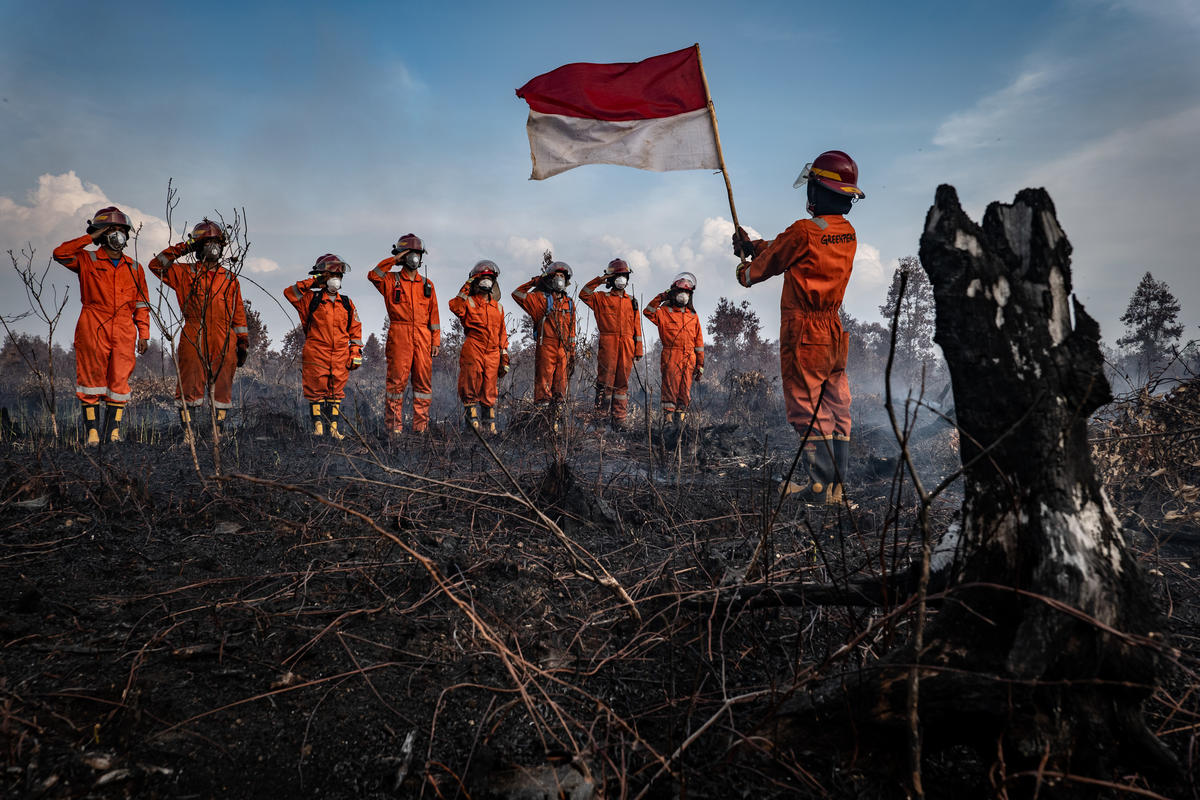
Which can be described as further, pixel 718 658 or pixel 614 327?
pixel 614 327

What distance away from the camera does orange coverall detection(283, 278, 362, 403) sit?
24.4 feet

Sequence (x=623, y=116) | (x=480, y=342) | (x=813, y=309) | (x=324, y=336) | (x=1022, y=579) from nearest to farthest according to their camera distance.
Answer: (x=1022, y=579) < (x=623, y=116) < (x=813, y=309) < (x=324, y=336) < (x=480, y=342)

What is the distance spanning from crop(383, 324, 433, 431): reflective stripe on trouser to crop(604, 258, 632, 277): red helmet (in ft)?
9.58

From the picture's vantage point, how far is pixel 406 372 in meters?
8.00

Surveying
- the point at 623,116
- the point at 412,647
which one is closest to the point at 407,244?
the point at 623,116

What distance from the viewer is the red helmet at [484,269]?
316 inches

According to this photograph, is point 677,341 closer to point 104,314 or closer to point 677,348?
point 677,348

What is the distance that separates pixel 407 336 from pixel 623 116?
15.6ft

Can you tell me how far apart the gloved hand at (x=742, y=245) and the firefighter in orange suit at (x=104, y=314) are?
5745mm

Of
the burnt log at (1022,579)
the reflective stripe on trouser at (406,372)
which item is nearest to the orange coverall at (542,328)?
the reflective stripe on trouser at (406,372)

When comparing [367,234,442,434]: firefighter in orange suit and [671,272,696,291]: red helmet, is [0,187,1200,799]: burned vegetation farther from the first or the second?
[671,272,696,291]: red helmet

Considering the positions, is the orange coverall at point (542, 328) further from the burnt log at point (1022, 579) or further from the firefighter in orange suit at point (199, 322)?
the burnt log at point (1022, 579)

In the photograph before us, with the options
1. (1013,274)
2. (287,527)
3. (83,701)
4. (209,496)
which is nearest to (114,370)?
(209,496)

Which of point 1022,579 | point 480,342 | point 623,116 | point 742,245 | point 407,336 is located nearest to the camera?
point 1022,579
